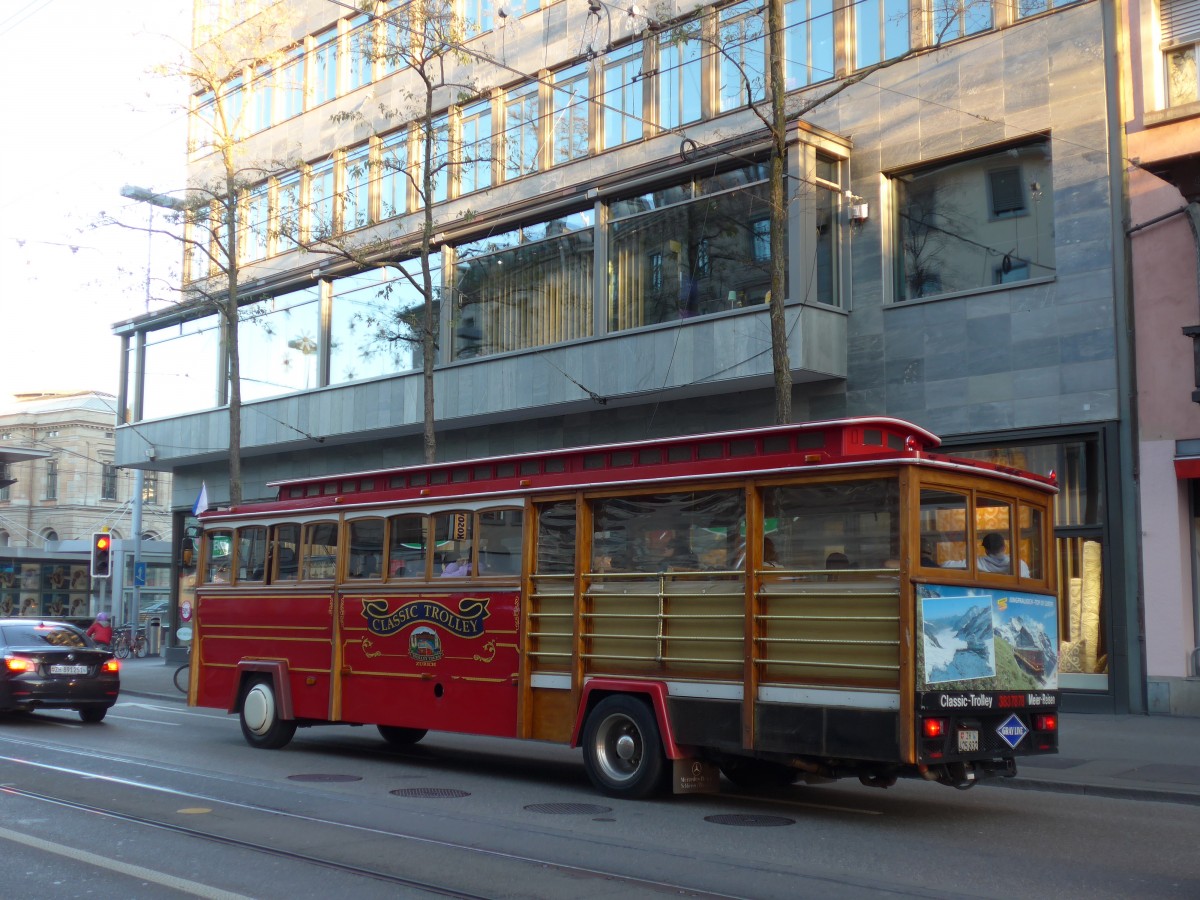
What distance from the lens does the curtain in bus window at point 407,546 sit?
510 inches

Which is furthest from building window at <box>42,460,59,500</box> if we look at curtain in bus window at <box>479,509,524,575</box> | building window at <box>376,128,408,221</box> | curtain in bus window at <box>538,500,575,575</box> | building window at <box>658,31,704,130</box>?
curtain in bus window at <box>538,500,575,575</box>

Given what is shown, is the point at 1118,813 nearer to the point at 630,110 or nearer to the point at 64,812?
the point at 64,812

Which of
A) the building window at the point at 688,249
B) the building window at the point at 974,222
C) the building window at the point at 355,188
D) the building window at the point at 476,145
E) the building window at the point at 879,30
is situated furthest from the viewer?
the building window at the point at 355,188

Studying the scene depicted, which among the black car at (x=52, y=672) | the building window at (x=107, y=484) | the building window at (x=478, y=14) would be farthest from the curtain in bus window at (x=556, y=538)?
the building window at (x=107, y=484)

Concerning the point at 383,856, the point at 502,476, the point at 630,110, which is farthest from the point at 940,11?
the point at 383,856

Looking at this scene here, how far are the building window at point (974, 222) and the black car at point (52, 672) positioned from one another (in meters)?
13.3

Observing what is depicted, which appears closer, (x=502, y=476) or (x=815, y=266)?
(x=502, y=476)

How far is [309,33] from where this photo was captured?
32.6 m

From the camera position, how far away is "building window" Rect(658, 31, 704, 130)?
23000 mm

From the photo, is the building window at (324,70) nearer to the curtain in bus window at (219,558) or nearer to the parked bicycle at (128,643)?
the parked bicycle at (128,643)

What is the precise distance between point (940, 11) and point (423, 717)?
548 inches

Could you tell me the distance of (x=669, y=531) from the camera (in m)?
10.8

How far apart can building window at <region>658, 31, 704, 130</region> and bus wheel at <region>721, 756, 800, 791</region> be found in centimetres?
1434

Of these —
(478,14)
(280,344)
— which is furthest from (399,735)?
(478,14)
